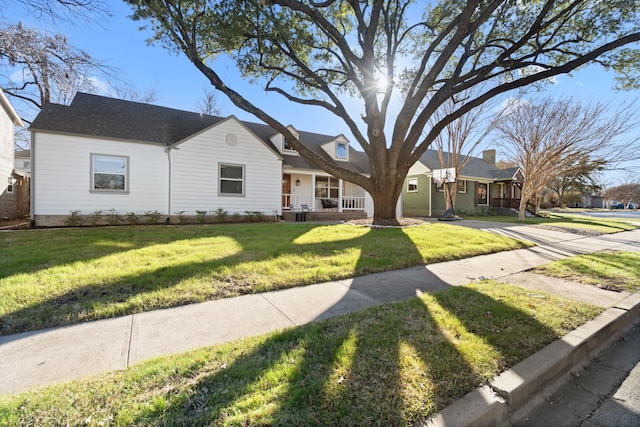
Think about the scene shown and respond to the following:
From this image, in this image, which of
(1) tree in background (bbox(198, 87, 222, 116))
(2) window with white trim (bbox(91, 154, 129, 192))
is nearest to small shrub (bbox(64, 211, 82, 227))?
(2) window with white trim (bbox(91, 154, 129, 192))

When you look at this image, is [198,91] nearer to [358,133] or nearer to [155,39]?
[155,39]

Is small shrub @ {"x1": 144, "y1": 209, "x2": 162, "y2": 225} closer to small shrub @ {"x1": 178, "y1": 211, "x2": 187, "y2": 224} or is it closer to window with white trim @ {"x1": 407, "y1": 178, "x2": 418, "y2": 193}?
small shrub @ {"x1": 178, "y1": 211, "x2": 187, "y2": 224}

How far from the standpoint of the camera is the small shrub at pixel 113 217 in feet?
36.6

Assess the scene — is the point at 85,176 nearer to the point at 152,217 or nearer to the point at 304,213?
the point at 152,217

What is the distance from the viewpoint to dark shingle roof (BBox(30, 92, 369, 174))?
1084cm

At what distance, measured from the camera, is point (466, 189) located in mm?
23078

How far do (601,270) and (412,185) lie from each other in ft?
58.6

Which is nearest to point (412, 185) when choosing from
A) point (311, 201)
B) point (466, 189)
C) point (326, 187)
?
point (466, 189)

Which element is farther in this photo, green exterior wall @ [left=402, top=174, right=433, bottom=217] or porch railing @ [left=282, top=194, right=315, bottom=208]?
green exterior wall @ [left=402, top=174, right=433, bottom=217]

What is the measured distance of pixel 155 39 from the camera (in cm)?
1045

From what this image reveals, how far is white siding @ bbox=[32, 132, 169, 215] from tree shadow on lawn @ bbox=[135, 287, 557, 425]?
11728mm

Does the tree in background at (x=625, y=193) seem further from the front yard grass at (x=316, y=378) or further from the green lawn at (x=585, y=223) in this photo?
the front yard grass at (x=316, y=378)

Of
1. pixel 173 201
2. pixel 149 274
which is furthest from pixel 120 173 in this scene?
→ pixel 149 274

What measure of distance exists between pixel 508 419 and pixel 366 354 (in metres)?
1.03
